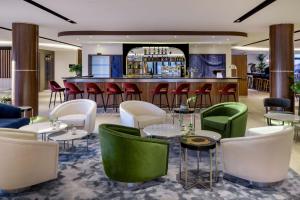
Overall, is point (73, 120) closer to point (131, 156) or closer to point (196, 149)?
point (131, 156)

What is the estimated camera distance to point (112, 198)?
3135 millimetres

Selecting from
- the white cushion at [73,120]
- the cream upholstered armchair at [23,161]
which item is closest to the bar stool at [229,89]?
the white cushion at [73,120]

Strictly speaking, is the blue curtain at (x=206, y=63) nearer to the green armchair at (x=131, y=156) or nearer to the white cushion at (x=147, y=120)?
the white cushion at (x=147, y=120)

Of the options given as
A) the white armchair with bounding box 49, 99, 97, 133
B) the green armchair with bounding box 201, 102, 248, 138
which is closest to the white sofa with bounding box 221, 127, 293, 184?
the green armchair with bounding box 201, 102, 248, 138

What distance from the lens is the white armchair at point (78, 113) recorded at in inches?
222

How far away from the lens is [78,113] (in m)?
6.24

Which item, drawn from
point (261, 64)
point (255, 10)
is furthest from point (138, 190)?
point (261, 64)

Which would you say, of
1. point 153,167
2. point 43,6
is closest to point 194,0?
point 43,6

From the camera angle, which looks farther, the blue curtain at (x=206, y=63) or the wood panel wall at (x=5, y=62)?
the wood panel wall at (x=5, y=62)

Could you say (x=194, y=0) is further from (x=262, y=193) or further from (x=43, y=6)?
(x=262, y=193)

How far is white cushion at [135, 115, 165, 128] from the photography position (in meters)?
5.46

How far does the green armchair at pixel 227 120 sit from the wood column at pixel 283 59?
3.08 meters

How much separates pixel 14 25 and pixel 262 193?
7668 millimetres

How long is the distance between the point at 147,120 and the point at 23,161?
277cm
